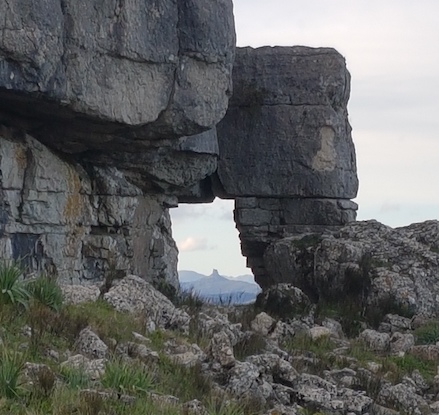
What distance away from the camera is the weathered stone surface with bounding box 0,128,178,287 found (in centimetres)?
1616

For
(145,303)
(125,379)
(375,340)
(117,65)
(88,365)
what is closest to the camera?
(125,379)

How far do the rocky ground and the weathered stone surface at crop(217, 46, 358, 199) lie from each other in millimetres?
6491

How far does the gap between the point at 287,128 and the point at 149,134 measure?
17.1 feet

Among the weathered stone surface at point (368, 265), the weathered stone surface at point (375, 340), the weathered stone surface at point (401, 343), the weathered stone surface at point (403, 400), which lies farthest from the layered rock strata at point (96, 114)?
the weathered stone surface at point (403, 400)

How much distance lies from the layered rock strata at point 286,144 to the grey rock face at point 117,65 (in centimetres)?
391

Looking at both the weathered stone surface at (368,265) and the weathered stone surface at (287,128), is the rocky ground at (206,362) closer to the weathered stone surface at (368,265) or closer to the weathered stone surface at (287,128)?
the weathered stone surface at (368,265)

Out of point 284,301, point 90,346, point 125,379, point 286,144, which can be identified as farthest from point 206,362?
point 286,144

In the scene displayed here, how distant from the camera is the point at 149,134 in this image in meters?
17.0

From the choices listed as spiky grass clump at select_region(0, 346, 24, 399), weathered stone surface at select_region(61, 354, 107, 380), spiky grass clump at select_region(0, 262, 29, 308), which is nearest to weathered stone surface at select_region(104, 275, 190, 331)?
spiky grass clump at select_region(0, 262, 29, 308)

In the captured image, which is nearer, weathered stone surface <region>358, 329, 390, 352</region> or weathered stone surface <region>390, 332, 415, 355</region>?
weathered stone surface <region>390, 332, 415, 355</region>

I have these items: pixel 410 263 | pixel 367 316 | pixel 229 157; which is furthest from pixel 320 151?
pixel 367 316

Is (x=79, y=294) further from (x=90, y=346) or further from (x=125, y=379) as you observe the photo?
(x=125, y=379)

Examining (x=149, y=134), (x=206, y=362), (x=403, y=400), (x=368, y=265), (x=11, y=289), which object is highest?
(x=149, y=134)

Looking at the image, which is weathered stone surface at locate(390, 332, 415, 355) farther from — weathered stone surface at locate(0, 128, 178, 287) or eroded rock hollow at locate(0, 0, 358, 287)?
weathered stone surface at locate(0, 128, 178, 287)
